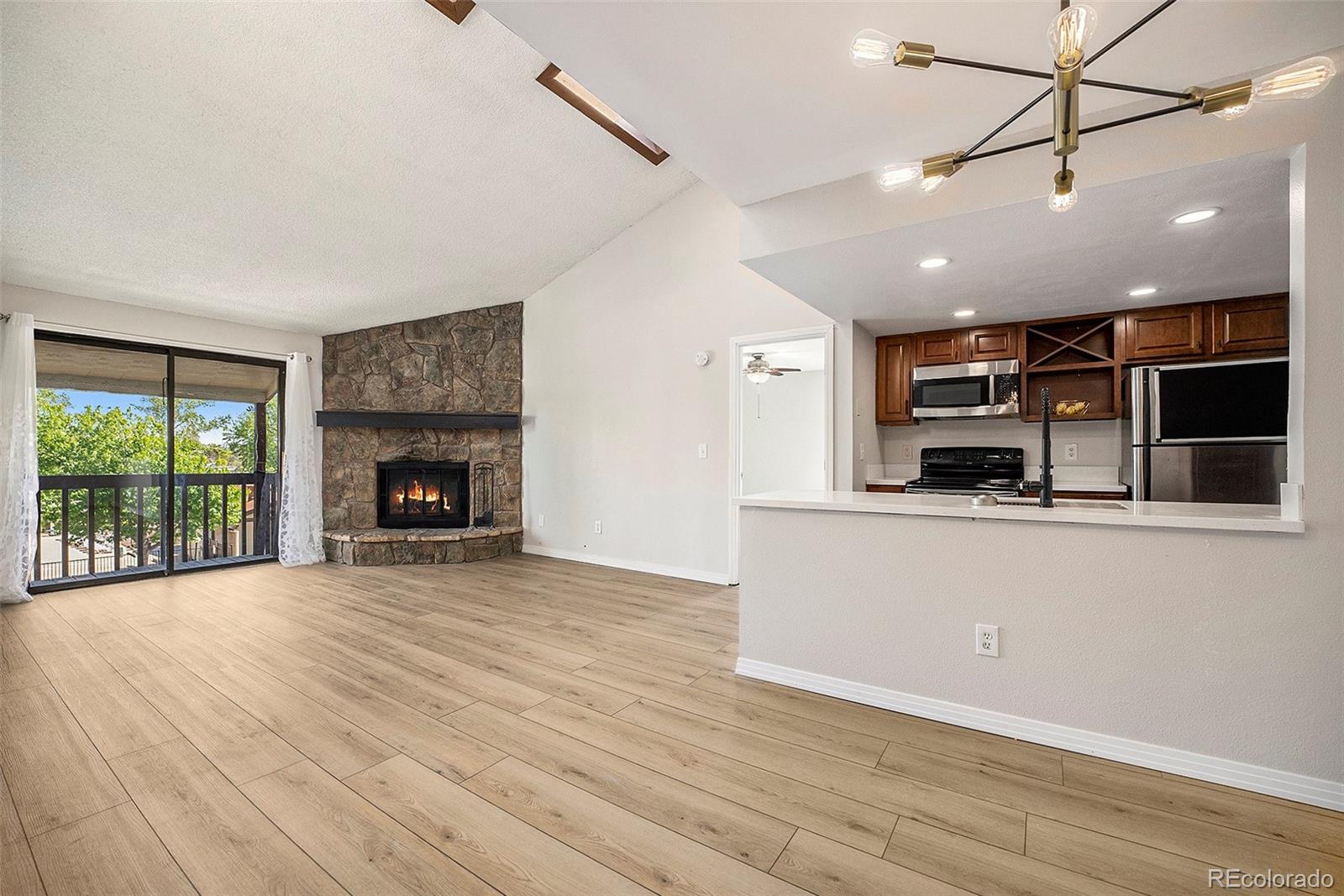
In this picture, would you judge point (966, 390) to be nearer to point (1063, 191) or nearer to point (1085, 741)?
point (1085, 741)

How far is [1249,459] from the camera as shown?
3.16m

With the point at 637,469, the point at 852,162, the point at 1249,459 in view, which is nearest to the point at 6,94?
the point at 852,162

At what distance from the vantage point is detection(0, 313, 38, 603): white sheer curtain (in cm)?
410

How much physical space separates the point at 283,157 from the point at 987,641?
4.43m

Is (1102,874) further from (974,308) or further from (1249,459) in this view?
(974,308)

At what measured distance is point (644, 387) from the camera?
5238 millimetres

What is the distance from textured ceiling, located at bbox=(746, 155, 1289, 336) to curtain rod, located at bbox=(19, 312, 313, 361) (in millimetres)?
5237

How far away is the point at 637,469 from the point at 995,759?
3.69 metres

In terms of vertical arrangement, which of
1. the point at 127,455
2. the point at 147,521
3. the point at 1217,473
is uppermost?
the point at 127,455

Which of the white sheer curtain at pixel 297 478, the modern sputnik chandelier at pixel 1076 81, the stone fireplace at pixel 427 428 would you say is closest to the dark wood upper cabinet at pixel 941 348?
the modern sputnik chandelier at pixel 1076 81

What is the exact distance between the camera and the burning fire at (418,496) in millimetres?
6211

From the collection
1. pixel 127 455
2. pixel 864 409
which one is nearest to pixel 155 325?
pixel 127 455

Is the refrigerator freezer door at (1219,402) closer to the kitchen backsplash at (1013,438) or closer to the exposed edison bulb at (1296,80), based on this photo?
the kitchen backsplash at (1013,438)

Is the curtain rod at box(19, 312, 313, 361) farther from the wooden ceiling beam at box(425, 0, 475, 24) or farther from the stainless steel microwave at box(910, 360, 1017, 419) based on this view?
the stainless steel microwave at box(910, 360, 1017, 419)
